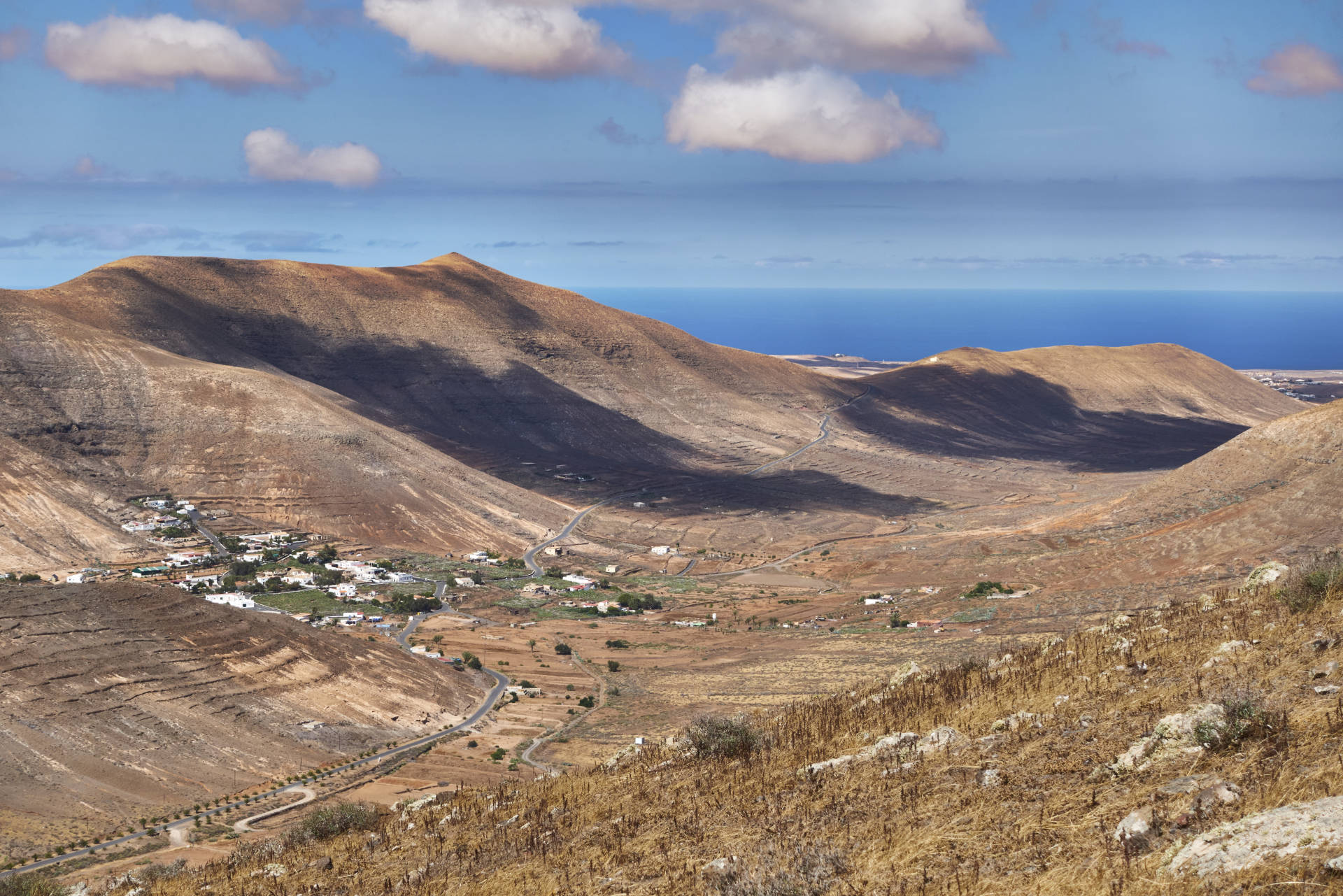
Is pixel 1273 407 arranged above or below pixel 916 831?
above

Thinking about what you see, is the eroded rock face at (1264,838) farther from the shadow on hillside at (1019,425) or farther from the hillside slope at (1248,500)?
the shadow on hillside at (1019,425)

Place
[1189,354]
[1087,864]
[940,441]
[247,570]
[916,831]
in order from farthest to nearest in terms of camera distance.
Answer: [1189,354]
[940,441]
[247,570]
[916,831]
[1087,864]

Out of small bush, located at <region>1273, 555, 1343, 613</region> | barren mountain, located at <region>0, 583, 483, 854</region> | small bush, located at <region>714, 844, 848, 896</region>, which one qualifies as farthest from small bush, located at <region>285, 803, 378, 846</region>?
barren mountain, located at <region>0, 583, 483, 854</region>

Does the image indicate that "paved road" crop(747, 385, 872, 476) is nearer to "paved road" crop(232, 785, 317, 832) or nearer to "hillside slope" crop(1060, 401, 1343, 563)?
"hillside slope" crop(1060, 401, 1343, 563)

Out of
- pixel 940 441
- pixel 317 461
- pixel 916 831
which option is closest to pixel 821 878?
pixel 916 831

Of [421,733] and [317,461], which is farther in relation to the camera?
[317,461]

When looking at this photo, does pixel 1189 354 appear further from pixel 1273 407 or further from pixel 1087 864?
pixel 1087 864

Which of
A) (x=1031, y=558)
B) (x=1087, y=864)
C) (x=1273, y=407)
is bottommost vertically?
(x=1031, y=558)

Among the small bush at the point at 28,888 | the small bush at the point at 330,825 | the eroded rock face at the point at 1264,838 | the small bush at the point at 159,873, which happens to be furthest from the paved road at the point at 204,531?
the eroded rock face at the point at 1264,838

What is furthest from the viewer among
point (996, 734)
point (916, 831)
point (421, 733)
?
point (421, 733)
